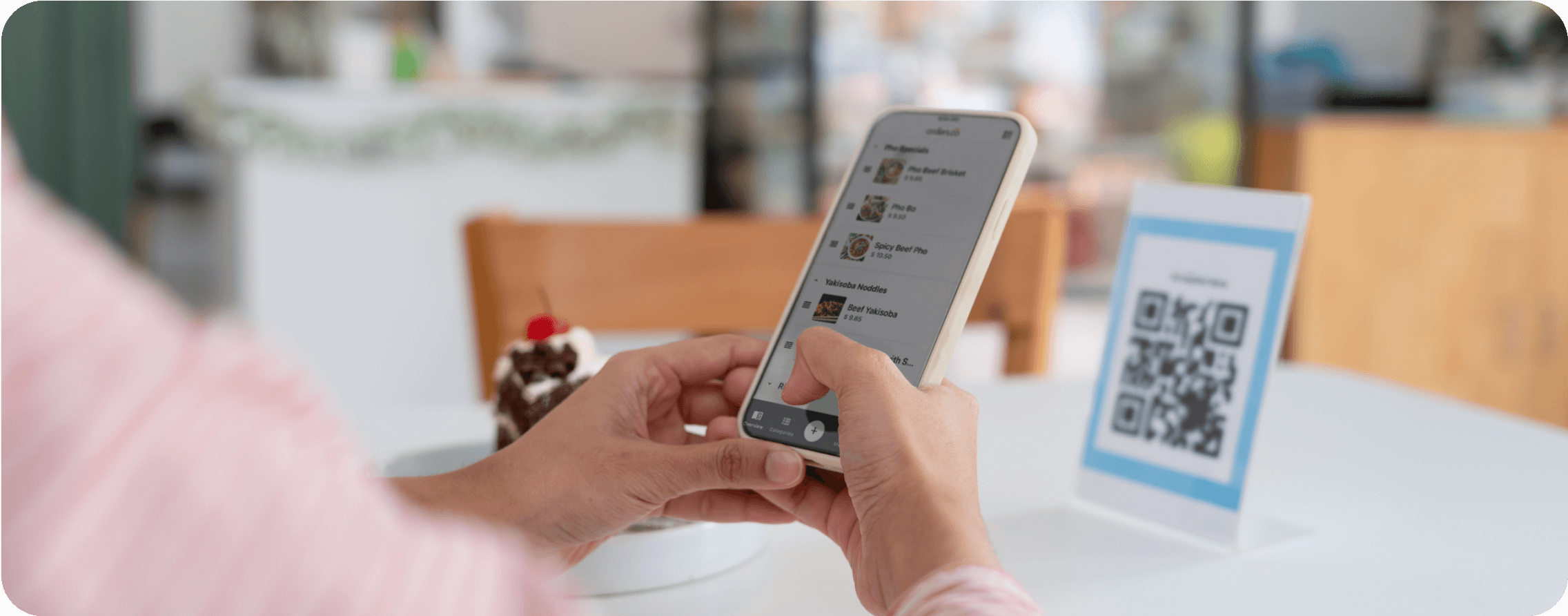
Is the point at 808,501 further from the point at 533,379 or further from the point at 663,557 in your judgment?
the point at 533,379

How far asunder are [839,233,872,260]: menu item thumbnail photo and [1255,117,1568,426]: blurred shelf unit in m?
1.32

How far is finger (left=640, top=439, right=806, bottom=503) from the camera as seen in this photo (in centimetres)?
Answer: 48

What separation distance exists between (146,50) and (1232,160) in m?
3.68

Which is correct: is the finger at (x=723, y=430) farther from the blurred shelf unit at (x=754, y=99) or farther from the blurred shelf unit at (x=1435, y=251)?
the blurred shelf unit at (x=754, y=99)

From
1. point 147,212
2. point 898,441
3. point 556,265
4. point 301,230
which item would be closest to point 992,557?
point 898,441

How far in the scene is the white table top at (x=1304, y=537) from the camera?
0.46 m

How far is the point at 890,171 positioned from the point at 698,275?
Result: 0.39m

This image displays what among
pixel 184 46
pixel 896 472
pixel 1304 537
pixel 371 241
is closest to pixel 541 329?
pixel 896 472

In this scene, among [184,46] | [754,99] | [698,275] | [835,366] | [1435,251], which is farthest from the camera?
[184,46]

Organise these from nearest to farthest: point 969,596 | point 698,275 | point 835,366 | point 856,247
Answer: point 969,596, point 835,366, point 856,247, point 698,275

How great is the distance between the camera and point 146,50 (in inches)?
148

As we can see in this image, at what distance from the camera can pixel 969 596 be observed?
1.02 feet

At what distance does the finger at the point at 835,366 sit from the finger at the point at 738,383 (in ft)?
0.22

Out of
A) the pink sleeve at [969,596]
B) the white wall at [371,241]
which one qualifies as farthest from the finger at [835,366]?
the white wall at [371,241]
